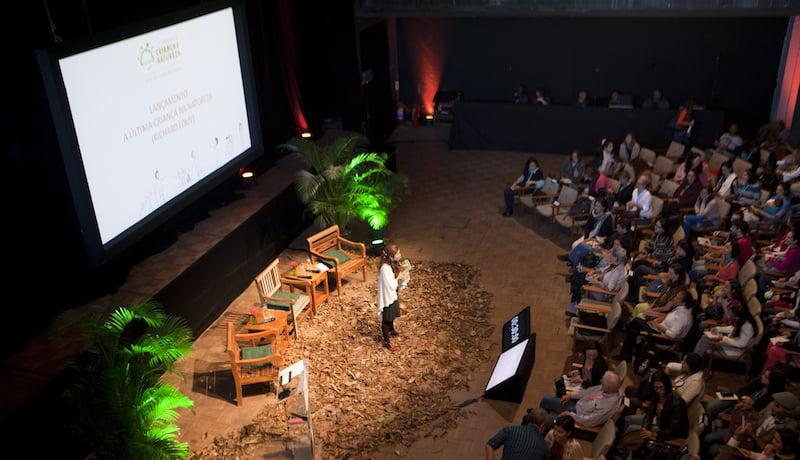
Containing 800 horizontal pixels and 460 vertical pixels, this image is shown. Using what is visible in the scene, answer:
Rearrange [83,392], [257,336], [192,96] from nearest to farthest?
[83,392], [257,336], [192,96]

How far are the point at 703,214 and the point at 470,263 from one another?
328cm

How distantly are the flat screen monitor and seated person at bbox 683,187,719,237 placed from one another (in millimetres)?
6340

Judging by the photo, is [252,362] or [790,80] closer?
[252,362]

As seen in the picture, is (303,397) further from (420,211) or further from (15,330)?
(420,211)

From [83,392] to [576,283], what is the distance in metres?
5.64

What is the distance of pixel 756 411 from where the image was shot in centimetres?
575

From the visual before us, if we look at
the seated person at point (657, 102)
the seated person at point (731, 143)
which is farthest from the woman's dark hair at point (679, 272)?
the seated person at point (657, 102)

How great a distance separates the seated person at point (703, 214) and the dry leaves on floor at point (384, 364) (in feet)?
10.00

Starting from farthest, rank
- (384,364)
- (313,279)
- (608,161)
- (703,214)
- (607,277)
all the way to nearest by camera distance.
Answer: (608,161)
(703,214)
(313,279)
(607,277)
(384,364)

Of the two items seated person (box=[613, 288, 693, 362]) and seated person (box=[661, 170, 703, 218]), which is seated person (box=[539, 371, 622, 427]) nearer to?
seated person (box=[613, 288, 693, 362])

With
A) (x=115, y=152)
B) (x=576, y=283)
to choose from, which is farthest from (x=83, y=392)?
(x=576, y=283)

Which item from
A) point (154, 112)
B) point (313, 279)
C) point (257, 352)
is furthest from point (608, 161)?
point (154, 112)

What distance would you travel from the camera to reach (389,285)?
7.48 meters

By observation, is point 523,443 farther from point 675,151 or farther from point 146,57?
point 675,151
